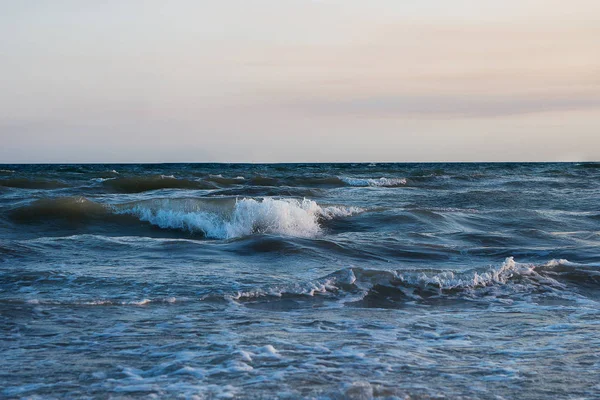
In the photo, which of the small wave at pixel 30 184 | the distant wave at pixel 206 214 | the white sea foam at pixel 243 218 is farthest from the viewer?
the small wave at pixel 30 184

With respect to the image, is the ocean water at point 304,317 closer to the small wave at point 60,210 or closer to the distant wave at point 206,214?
the distant wave at point 206,214

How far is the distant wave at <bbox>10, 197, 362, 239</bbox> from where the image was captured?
1212 cm

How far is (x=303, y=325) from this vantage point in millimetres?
4840

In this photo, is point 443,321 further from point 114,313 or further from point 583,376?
point 114,313

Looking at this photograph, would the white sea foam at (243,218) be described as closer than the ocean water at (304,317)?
No

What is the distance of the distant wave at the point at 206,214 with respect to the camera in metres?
12.1

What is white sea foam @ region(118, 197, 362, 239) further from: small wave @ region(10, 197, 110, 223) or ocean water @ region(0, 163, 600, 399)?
ocean water @ region(0, 163, 600, 399)

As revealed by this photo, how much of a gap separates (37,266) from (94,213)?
21.0 ft

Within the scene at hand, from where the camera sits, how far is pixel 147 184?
25.1 m

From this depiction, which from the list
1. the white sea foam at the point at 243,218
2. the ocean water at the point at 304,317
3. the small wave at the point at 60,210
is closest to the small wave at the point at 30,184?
the small wave at the point at 60,210

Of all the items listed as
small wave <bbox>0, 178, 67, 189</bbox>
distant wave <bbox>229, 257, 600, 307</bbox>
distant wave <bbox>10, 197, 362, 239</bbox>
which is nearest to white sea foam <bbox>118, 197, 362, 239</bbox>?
distant wave <bbox>10, 197, 362, 239</bbox>

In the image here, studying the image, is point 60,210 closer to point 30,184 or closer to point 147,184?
point 147,184

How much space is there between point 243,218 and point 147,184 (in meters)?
13.4

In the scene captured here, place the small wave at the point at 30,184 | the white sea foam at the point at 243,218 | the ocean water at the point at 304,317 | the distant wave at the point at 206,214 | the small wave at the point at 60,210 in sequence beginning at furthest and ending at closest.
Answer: the small wave at the point at 30,184 → the small wave at the point at 60,210 → the distant wave at the point at 206,214 → the white sea foam at the point at 243,218 → the ocean water at the point at 304,317
